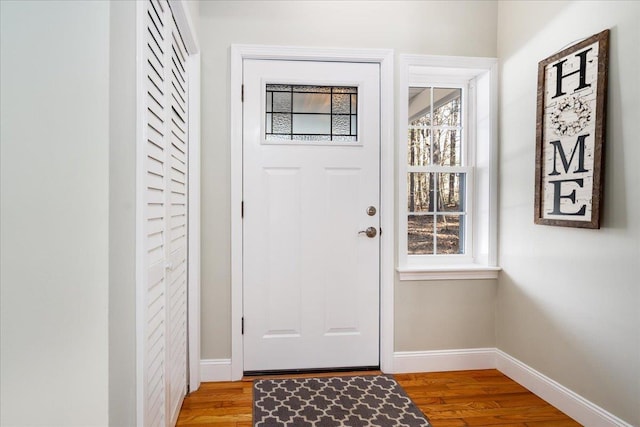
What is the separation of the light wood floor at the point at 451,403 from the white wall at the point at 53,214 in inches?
45.9

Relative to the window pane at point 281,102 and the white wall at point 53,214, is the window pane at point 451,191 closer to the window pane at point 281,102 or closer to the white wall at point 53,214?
the window pane at point 281,102

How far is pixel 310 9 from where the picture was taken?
2.37 metres

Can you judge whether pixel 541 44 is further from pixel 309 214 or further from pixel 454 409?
pixel 454 409

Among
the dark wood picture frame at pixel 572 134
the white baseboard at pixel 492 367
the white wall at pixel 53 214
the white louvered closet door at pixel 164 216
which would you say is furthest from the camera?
the white baseboard at pixel 492 367

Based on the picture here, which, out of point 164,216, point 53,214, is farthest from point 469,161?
point 53,214

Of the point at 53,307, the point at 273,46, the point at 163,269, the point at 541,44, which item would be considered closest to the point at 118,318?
the point at 53,307

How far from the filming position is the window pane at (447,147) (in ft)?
8.63

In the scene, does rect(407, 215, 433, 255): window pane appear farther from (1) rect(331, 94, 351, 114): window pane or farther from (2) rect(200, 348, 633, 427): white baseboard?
(1) rect(331, 94, 351, 114): window pane

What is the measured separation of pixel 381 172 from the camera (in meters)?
2.46

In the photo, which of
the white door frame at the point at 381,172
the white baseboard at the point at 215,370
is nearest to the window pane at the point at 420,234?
the white door frame at the point at 381,172

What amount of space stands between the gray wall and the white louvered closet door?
0.91 ft

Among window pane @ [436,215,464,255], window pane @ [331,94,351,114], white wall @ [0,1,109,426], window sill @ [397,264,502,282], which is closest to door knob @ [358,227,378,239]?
window sill @ [397,264,502,282]

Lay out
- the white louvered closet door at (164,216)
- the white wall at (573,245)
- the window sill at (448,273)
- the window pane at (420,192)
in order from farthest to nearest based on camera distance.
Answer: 1. the window pane at (420,192)
2. the window sill at (448,273)
3. the white wall at (573,245)
4. the white louvered closet door at (164,216)

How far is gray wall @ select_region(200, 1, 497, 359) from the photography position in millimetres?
2332
